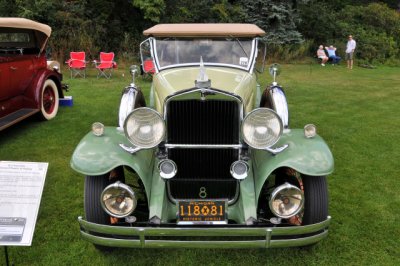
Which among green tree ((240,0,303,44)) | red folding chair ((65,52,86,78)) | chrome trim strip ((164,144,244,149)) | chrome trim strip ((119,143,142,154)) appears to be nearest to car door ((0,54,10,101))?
chrome trim strip ((119,143,142,154))

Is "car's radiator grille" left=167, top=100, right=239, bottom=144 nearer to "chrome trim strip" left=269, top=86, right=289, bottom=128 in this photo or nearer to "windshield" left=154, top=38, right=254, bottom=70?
"chrome trim strip" left=269, top=86, right=289, bottom=128

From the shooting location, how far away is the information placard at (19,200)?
2.59 metres

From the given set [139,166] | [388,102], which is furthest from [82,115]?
[388,102]

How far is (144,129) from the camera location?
2.87 metres

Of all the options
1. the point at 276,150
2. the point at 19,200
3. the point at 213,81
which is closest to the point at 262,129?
the point at 276,150

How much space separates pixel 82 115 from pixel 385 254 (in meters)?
5.95

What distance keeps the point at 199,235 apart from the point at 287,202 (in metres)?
0.73

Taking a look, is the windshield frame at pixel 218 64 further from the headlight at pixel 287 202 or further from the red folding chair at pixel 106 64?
the red folding chair at pixel 106 64

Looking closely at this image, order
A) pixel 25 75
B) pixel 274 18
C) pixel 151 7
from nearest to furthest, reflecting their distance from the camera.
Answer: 1. pixel 25 75
2. pixel 151 7
3. pixel 274 18

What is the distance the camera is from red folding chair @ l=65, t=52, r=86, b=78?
468 inches

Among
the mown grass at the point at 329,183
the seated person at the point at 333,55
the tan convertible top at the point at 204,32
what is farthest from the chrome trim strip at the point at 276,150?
the seated person at the point at 333,55

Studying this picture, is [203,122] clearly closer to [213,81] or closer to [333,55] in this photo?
[213,81]

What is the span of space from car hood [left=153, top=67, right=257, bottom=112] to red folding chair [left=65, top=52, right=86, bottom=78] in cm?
877

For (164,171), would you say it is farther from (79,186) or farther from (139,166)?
(79,186)
